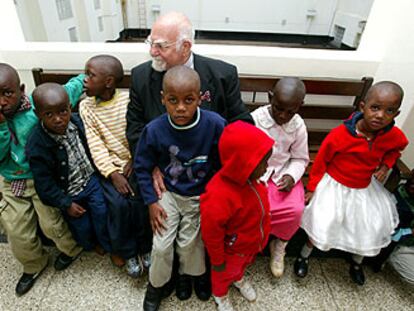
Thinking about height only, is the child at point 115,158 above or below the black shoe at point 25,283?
→ above

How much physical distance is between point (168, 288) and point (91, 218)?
58 cm

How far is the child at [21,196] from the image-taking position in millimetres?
1326

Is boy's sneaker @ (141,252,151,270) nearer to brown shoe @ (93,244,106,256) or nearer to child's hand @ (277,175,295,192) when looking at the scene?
brown shoe @ (93,244,106,256)

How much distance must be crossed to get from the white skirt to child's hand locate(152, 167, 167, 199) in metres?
0.82

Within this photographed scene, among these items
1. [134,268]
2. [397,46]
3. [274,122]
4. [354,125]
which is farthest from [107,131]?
[397,46]

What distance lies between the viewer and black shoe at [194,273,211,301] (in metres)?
1.54

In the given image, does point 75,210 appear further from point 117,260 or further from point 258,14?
point 258,14

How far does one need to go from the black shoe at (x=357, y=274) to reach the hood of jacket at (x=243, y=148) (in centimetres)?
111

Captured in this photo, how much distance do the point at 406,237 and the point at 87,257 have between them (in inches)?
73.9

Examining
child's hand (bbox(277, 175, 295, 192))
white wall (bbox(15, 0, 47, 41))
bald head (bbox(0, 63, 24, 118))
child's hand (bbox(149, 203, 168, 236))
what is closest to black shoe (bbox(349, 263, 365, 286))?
child's hand (bbox(277, 175, 295, 192))

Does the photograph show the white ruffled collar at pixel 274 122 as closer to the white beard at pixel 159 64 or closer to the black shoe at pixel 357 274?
the white beard at pixel 159 64

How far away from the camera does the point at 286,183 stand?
1524mm

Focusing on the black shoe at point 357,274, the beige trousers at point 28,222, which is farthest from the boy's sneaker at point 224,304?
the beige trousers at point 28,222

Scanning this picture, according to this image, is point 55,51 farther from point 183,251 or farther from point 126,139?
point 183,251
